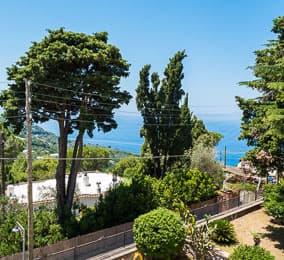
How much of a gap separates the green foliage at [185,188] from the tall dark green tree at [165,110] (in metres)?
4.95

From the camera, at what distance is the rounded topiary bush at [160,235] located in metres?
11.8

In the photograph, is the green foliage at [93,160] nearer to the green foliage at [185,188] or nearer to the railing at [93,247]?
the green foliage at [185,188]

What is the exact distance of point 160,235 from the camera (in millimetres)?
11781

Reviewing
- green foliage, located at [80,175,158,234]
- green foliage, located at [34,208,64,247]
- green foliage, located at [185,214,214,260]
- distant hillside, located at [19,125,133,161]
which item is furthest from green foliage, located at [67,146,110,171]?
green foliage, located at [185,214,214,260]

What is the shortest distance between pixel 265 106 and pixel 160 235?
8478mm

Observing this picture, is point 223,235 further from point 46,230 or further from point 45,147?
point 45,147

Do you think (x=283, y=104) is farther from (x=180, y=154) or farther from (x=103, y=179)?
(x=103, y=179)

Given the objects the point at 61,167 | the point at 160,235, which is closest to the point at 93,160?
the point at 61,167

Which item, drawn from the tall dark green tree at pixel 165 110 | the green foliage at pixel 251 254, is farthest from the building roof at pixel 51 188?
the green foliage at pixel 251 254

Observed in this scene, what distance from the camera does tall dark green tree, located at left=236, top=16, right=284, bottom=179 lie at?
47.2 feet

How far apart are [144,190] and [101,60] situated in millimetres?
7391

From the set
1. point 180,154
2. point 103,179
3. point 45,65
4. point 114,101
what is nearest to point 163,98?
point 180,154

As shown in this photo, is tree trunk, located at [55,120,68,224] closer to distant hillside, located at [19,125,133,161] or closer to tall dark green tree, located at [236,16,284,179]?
distant hillside, located at [19,125,133,161]

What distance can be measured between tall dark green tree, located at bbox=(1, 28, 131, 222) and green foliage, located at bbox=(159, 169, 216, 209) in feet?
16.3
